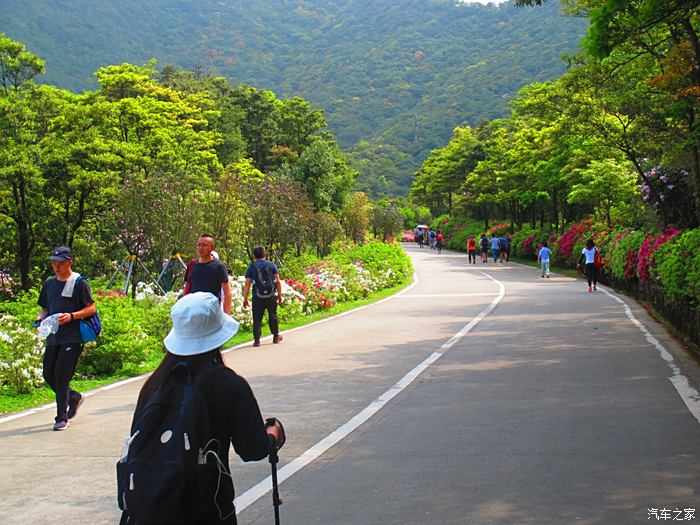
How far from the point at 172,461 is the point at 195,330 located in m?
0.58

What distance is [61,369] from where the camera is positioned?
8078 millimetres

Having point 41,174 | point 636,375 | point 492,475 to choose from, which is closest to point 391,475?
point 492,475

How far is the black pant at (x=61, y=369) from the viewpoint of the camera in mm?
8078

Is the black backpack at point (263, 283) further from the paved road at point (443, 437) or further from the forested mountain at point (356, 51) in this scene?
the forested mountain at point (356, 51)

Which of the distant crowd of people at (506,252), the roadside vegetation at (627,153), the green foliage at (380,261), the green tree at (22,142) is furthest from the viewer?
the green foliage at (380,261)

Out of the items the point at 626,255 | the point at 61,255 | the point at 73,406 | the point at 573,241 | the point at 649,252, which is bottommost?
the point at 73,406

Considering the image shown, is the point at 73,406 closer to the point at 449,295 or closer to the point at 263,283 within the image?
the point at 263,283

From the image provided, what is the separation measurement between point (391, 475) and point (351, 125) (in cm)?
14177

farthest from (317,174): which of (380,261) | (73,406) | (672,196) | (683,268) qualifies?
(73,406)

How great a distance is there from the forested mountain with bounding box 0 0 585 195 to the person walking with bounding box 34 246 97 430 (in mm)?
110881

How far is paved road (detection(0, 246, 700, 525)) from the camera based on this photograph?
551cm

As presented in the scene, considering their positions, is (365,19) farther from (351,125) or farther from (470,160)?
(470,160)

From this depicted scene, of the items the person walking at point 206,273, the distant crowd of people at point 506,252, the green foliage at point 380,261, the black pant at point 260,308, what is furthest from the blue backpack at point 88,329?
the green foliage at point 380,261

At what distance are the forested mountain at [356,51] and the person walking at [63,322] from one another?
364ft
